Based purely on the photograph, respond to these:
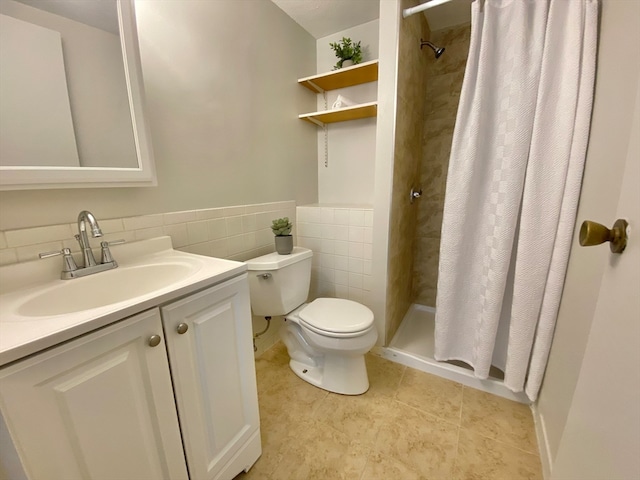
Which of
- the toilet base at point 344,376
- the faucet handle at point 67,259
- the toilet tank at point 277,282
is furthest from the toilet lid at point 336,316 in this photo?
the faucet handle at point 67,259

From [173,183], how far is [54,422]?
2.90 ft

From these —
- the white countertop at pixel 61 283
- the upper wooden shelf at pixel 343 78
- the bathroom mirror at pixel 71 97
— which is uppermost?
the upper wooden shelf at pixel 343 78

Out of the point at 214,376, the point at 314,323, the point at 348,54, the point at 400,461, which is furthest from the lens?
the point at 348,54

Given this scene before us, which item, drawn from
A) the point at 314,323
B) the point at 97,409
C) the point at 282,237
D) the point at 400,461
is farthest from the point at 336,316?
the point at 97,409

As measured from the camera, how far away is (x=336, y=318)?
1340mm

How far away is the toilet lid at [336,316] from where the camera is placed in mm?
1265

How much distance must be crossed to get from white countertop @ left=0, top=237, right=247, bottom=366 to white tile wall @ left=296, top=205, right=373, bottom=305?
0.93 m

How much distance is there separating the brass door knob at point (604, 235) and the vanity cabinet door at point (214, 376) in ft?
2.83

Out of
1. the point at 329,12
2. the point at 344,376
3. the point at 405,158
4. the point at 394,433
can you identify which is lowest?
the point at 394,433

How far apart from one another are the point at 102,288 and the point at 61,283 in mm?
100

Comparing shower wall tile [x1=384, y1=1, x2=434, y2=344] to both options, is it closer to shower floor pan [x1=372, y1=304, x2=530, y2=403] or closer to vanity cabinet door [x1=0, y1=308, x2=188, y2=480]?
shower floor pan [x1=372, y1=304, x2=530, y2=403]

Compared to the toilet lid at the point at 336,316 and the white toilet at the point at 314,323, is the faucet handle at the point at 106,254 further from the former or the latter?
the toilet lid at the point at 336,316

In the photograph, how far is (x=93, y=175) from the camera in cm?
83

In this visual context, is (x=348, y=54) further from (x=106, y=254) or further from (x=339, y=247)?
(x=106, y=254)
